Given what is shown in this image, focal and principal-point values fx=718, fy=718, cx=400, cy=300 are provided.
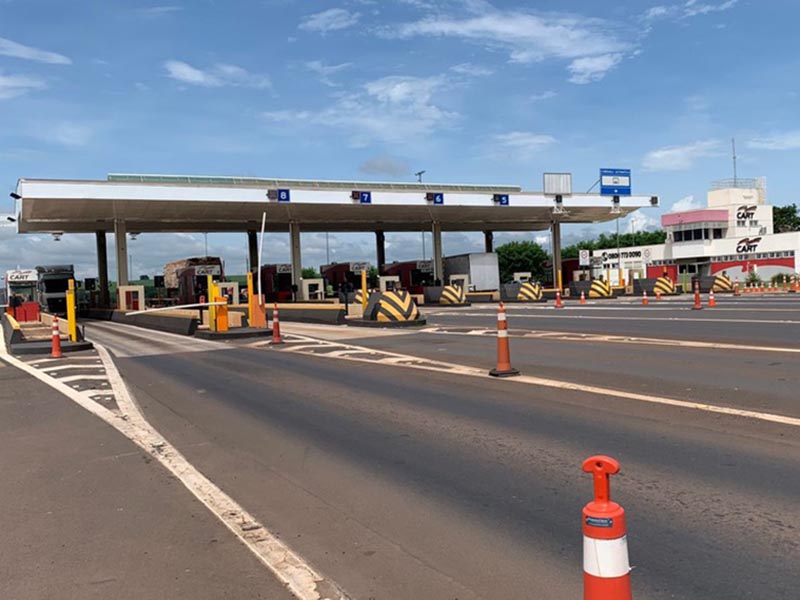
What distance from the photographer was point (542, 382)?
10836mm

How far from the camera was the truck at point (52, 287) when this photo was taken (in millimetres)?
45628

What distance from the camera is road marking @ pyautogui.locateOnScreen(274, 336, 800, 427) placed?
26.4ft

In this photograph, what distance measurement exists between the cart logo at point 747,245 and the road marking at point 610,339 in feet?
203

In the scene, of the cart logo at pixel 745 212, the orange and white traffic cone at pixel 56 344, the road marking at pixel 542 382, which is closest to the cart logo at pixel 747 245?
the cart logo at pixel 745 212

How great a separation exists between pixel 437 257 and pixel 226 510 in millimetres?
52015

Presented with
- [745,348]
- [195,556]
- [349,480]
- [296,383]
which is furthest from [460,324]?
[195,556]

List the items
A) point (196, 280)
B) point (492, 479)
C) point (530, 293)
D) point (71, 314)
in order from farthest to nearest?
point (196, 280)
point (530, 293)
point (71, 314)
point (492, 479)

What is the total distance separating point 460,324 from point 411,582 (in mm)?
20610

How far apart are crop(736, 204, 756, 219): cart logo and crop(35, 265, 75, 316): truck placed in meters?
68.9

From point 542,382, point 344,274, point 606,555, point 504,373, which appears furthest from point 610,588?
point 344,274

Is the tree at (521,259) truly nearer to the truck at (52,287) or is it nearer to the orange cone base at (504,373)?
the truck at (52,287)

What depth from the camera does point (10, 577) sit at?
446cm

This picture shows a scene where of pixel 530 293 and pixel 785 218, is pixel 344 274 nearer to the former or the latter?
pixel 530 293

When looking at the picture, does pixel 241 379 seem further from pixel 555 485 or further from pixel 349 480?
pixel 555 485
